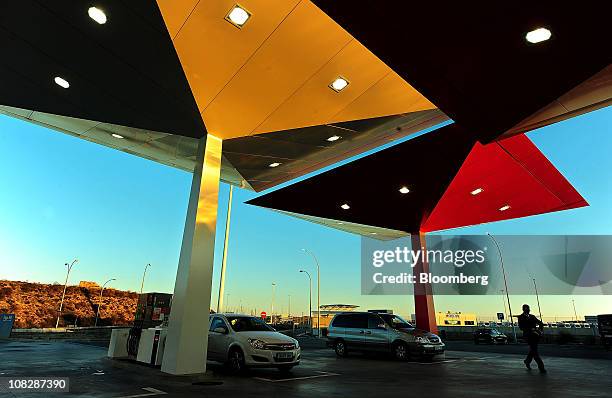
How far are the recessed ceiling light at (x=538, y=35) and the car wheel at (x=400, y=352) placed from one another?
36.5 ft

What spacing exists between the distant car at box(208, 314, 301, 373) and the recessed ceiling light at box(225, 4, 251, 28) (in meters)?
7.60

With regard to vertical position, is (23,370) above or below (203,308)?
below

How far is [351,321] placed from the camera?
15.8 metres

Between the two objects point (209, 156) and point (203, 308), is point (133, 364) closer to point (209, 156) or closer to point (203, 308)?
point (203, 308)

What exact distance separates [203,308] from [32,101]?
24.8ft

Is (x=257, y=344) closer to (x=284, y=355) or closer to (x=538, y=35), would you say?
(x=284, y=355)

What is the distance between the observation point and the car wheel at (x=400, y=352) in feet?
45.1

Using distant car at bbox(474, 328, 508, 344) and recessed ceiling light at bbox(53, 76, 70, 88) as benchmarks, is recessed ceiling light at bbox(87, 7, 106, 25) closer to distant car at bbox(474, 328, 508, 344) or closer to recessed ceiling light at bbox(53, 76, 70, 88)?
recessed ceiling light at bbox(53, 76, 70, 88)

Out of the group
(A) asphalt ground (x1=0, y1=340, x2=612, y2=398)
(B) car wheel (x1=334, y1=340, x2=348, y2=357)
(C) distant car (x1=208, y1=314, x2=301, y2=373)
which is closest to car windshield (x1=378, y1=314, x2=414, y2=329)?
(B) car wheel (x1=334, y1=340, x2=348, y2=357)

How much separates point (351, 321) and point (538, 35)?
12.7m

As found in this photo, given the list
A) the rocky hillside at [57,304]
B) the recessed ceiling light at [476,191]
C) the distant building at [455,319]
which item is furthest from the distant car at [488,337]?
the distant building at [455,319]

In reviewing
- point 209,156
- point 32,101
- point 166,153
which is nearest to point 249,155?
point 209,156

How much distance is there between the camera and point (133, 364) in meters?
11.0

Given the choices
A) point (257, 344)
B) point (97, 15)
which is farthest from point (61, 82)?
point (257, 344)
